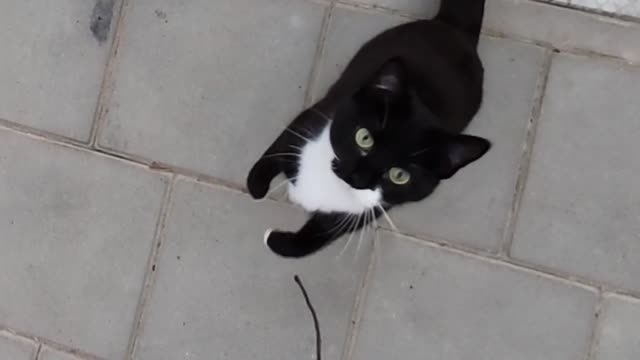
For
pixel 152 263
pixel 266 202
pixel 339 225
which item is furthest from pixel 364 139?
pixel 152 263

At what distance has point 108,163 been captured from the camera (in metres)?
2.11

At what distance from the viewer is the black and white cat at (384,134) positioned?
1.50 metres

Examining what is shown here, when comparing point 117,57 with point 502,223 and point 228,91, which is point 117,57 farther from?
point 502,223

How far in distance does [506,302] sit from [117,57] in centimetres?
113

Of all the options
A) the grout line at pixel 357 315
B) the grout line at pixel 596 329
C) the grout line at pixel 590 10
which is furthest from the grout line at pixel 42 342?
the grout line at pixel 590 10

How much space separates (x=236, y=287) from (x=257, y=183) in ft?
1.13

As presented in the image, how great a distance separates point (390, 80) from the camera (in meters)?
1.46

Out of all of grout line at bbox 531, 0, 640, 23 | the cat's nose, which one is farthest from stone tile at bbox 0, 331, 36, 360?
grout line at bbox 531, 0, 640, 23

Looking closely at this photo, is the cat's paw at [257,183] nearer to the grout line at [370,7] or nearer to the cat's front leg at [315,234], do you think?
the cat's front leg at [315,234]

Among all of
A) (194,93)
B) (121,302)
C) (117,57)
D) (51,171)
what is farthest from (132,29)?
(121,302)

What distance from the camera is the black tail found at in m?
1.86

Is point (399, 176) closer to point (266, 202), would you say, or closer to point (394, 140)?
point (394, 140)

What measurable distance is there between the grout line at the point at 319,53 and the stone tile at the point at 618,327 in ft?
2.83

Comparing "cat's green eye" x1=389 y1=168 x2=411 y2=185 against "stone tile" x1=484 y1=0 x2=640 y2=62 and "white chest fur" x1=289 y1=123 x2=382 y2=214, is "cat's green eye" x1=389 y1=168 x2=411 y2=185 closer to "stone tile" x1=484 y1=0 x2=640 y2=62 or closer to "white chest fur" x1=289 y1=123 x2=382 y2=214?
"white chest fur" x1=289 y1=123 x2=382 y2=214
